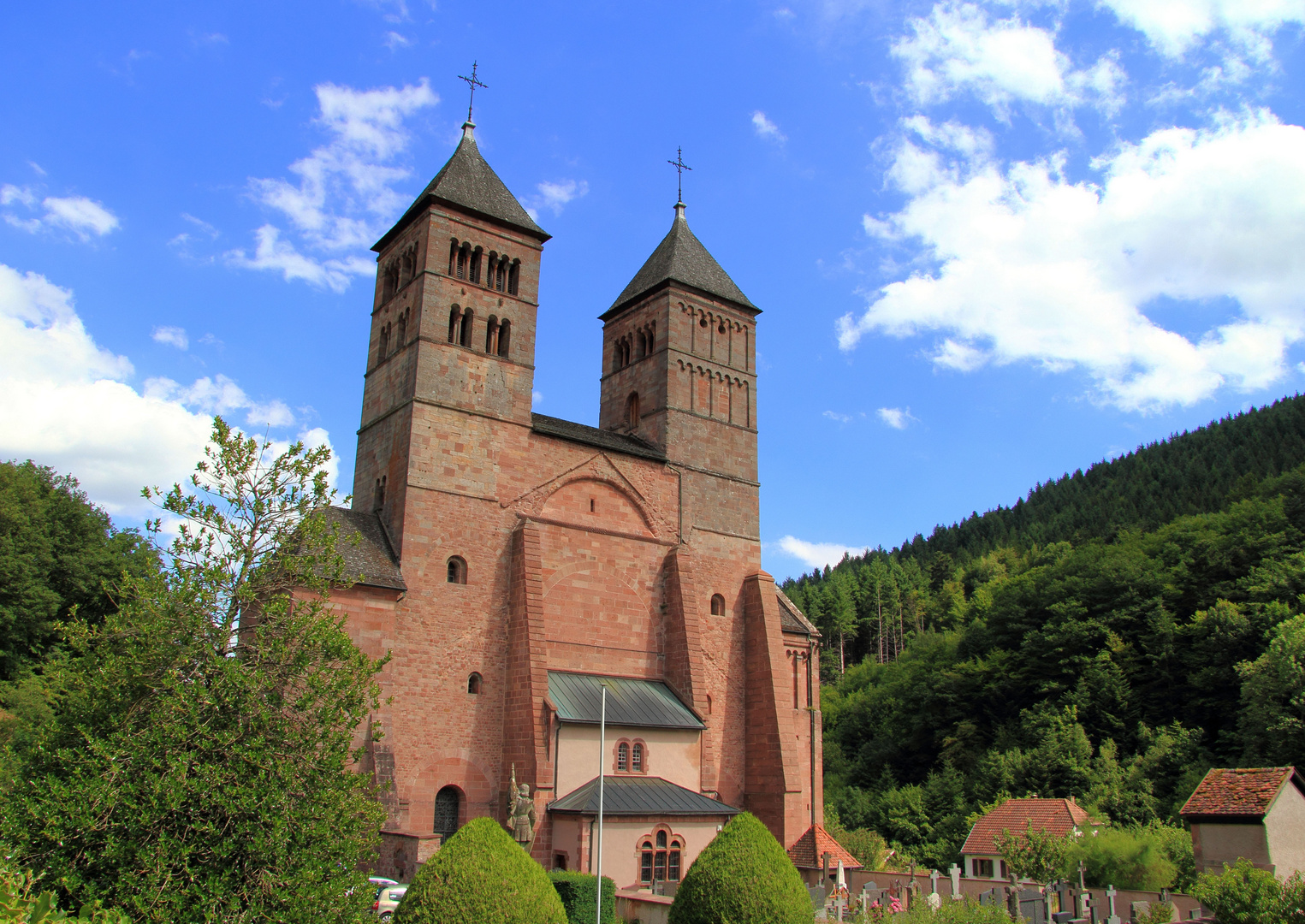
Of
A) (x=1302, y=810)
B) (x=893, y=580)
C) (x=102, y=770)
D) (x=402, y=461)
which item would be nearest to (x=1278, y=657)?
(x=1302, y=810)

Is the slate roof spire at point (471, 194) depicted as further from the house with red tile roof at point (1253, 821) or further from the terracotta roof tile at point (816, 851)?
the house with red tile roof at point (1253, 821)

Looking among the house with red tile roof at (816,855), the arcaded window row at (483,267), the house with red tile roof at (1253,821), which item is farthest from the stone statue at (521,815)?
the house with red tile roof at (1253,821)

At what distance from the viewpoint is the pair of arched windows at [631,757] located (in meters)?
30.4

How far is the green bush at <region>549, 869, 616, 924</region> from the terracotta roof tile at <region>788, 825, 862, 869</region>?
11446 mm

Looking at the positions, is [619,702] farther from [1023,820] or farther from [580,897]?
[1023,820]

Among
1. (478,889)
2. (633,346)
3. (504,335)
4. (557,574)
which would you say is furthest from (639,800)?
(633,346)

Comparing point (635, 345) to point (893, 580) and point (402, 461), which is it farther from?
point (893, 580)

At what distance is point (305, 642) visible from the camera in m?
15.9

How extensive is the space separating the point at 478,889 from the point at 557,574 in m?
17.9

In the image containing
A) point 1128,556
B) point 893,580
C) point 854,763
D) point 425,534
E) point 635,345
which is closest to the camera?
point 425,534

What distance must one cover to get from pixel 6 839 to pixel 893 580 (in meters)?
100

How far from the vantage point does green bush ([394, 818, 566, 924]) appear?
583 inches

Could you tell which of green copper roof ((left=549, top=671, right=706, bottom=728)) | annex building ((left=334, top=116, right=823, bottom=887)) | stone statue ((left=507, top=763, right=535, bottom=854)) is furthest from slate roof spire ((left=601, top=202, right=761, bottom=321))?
stone statue ((left=507, top=763, right=535, bottom=854))

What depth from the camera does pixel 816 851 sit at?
3341 cm
